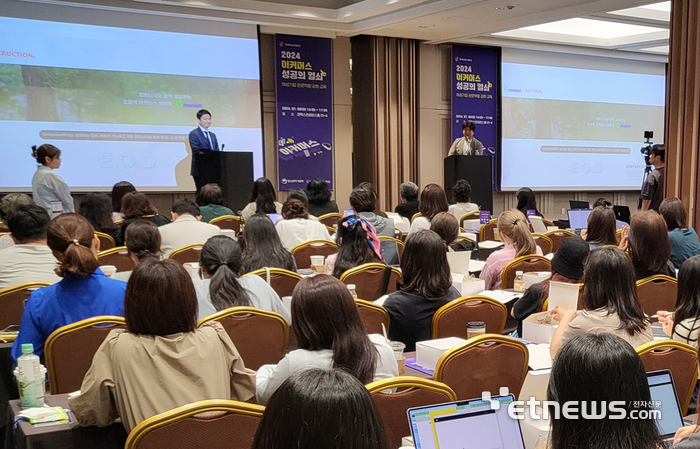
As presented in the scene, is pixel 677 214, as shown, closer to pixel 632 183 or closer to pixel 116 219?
pixel 116 219

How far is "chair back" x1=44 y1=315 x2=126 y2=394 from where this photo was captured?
2.71 metres

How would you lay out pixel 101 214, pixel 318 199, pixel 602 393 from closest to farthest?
pixel 602 393 → pixel 101 214 → pixel 318 199

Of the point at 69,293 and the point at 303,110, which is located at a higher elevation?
the point at 303,110

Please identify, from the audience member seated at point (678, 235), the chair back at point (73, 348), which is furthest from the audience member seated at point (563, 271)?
the chair back at point (73, 348)

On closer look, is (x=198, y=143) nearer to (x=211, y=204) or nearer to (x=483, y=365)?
(x=211, y=204)

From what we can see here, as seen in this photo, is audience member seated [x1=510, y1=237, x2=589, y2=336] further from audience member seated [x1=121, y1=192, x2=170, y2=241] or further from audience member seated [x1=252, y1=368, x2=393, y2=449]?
audience member seated [x1=121, y1=192, x2=170, y2=241]

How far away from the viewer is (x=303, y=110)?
1102cm

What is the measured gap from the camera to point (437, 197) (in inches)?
265

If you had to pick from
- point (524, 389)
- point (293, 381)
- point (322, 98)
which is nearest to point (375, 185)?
point (322, 98)

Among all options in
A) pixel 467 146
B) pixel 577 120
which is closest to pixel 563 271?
pixel 467 146

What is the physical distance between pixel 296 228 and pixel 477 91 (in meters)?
7.64

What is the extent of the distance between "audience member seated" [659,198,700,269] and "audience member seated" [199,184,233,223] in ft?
15.2

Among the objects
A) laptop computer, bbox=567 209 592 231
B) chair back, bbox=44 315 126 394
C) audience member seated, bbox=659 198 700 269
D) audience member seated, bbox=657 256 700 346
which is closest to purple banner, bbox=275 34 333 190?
laptop computer, bbox=567 209 592 231

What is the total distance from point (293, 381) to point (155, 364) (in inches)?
50.2
